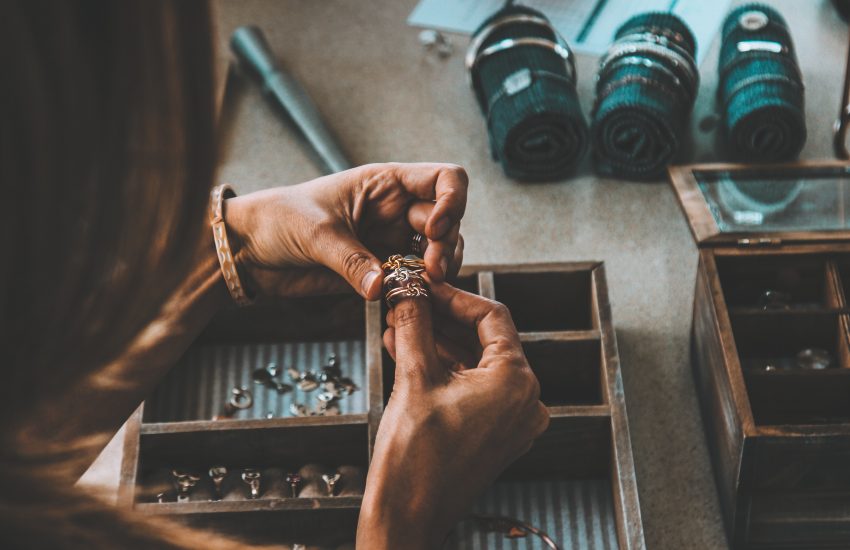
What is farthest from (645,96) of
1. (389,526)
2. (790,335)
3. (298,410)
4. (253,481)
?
(389,526)

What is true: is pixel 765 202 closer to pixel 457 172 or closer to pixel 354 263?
pixel 457 172

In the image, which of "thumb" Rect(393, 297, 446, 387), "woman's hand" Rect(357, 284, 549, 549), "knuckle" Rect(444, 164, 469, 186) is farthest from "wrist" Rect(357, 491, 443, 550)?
"knuckle" Rect(444, 164, 469, 186)

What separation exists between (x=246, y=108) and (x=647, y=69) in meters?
0.77

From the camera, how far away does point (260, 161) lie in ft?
5.90

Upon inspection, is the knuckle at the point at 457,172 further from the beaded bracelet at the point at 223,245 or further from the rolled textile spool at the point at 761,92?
the rolled textile spool at the point at 761,92

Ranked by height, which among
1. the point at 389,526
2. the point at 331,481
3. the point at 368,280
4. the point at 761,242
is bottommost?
the point at 389,526

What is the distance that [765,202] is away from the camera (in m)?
1.55

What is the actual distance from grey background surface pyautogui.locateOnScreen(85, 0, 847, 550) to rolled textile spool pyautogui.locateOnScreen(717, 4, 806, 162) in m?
0.09

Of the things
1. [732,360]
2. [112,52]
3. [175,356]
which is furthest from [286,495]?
[112,52]

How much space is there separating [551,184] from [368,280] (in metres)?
0.83

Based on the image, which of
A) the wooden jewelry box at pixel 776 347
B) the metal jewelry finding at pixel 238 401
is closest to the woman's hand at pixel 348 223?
the metal jewelry finding at pixel 238 401

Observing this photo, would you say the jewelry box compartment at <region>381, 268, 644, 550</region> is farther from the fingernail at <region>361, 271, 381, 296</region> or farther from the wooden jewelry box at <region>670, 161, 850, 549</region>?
the fingernail at <region>361, 271, 381, 296</region>

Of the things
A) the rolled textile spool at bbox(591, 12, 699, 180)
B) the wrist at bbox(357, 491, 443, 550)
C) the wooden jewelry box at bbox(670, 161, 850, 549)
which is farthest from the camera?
the rolled textile spool at bbox(591, 12, 699, 180)

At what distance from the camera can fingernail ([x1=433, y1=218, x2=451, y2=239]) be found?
3.37 feet
